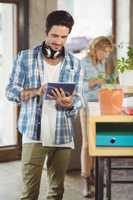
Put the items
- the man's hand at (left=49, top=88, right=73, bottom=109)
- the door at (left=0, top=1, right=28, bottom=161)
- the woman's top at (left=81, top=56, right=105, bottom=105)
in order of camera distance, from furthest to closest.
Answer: the door at (left=0, top=1, right=28, bottom=161)
the woman's top at (left=81, top=56, right=105, bottom=105)
the man's hand at (left=49, top=88, right=73, bottom=109)

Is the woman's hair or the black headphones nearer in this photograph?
the black headphones

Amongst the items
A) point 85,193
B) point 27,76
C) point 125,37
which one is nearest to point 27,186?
point 27,76

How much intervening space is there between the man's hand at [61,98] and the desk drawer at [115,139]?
0.36m

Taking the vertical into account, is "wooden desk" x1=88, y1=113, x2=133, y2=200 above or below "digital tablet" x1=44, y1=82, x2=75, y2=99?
below

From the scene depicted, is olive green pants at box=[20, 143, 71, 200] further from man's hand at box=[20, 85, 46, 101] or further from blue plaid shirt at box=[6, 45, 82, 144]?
man's hand at box=[20, 85, 46, 101]

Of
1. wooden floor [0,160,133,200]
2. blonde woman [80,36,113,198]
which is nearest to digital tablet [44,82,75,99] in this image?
blonde woman [80,36,113,198]

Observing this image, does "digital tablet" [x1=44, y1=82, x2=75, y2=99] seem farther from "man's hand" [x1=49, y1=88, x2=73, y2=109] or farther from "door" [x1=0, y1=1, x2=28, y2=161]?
"door" [x1=0, y1=1, x2=28, y2=161]

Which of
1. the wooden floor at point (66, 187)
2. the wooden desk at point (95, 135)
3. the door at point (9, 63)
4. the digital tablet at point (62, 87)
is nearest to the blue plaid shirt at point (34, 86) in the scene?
the digital tablet at point (62, 87)

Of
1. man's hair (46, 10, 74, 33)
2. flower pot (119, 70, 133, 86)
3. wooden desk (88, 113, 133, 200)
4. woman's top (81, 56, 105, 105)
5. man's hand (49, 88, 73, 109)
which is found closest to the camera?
wooden desk (88, 113, 133, 200)

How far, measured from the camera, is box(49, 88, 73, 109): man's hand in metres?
2.45

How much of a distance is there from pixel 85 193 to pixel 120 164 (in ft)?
2.43

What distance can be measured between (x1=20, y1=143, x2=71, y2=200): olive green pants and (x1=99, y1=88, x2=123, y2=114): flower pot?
1.54 feet

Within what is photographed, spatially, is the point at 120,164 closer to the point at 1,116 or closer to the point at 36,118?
the point at 1,116

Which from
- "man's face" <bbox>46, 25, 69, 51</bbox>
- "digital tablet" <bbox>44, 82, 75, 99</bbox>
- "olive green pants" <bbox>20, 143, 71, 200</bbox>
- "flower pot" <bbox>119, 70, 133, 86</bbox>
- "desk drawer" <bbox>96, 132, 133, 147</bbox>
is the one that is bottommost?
"olive green pants" <bbox>20, 143, 71, 200</bbox>
